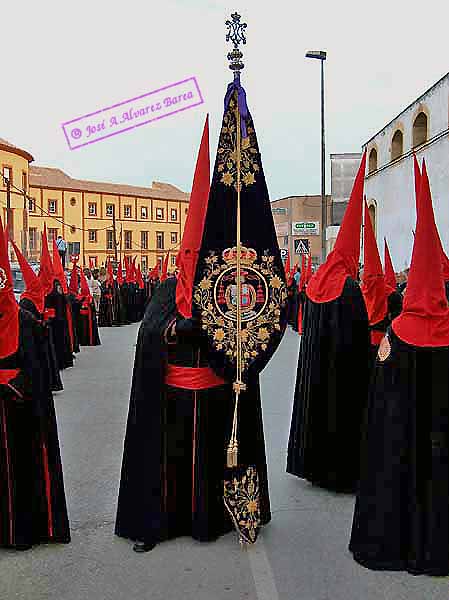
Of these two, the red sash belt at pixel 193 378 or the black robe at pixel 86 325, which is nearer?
the red sash belt at pixel 193 378

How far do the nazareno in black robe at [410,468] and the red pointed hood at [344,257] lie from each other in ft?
5.41

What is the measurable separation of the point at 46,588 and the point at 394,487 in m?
2.17

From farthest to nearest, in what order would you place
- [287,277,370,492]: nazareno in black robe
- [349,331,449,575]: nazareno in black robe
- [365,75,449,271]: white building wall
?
[365,75,449,271]: white building wall, [287,277,370,492]: nazareno in black robe, [349,331,449,575]: nazareno in black robe

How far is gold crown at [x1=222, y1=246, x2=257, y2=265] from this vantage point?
176 inches

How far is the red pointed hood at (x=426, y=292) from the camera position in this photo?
415 cm

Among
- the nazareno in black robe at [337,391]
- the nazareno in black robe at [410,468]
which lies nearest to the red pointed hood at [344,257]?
the nazareno in black robe at [337,391]

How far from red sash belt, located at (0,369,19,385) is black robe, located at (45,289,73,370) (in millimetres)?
8011

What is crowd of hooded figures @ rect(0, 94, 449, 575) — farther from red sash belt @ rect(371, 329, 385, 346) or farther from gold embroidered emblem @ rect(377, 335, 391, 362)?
red sash belt @ rect(371, 329, 385, 346)

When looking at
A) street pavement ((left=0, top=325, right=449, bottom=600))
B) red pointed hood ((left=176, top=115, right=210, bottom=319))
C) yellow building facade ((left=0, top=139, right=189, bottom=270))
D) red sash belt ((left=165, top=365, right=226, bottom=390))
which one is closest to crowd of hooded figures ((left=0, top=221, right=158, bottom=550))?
street pavement ((left=0, top=325, right=449, bottom=600))

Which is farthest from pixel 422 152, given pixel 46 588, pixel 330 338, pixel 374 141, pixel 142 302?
pixel 46 588

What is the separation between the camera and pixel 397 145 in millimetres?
24000

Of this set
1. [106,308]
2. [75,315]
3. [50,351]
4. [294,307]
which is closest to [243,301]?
[50,351]

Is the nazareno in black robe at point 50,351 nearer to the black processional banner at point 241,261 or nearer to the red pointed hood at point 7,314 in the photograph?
the red pointed hood at point 7,314

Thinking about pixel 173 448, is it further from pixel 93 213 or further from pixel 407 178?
pixel 93 213
